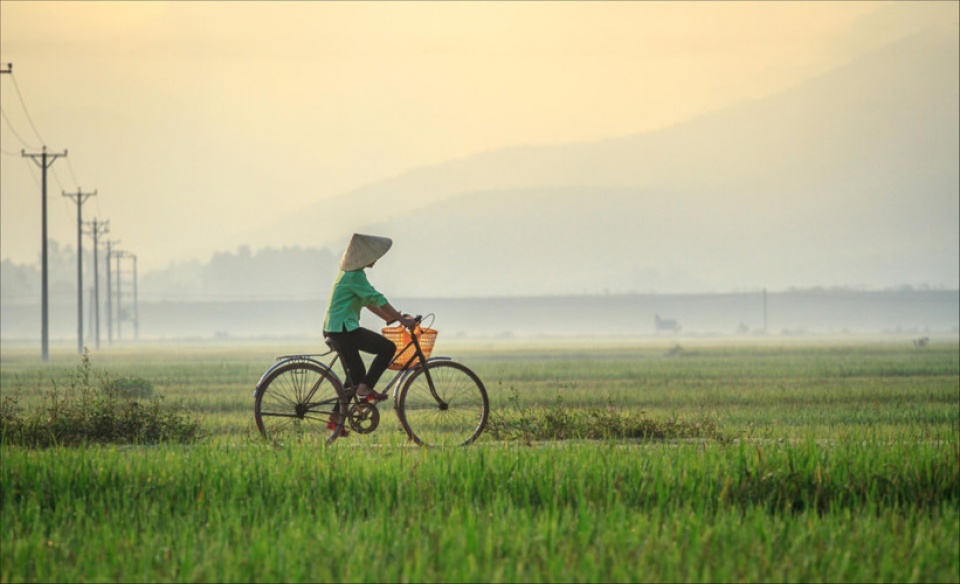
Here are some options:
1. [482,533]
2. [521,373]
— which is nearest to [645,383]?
[521,373]

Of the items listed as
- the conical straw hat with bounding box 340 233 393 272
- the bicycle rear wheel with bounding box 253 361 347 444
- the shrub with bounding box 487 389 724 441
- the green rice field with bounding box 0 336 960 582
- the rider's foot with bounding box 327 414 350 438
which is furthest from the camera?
the shrub with bounding box 487 389 724 441

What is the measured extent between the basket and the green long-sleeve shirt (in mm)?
315

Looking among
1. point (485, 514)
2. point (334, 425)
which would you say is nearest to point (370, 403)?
point (334, 425)

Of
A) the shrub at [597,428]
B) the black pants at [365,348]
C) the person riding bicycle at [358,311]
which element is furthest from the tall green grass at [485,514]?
the shrub at [597,428]

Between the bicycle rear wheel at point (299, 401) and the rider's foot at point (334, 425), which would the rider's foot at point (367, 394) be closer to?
the bicycle rear wheel at point (299, 401)

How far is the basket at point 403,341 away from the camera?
1320 centimetres

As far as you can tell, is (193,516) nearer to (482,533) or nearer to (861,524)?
(482,533)

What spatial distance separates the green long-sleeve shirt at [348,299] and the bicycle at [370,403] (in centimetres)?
23

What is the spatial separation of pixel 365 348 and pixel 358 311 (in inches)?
14.7

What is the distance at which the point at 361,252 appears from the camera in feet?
42.9

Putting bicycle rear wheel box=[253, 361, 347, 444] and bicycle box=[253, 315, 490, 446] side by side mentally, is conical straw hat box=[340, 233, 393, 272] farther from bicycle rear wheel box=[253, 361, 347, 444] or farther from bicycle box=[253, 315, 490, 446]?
bicycle rear wheel box=[253, 361, 347, 444]

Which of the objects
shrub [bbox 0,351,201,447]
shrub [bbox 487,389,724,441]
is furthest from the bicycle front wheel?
shrub [bbox 0,351,201,447]

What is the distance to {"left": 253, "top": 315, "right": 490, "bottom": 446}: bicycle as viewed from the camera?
13.2m

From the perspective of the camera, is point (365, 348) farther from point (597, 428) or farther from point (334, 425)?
point (597, 428)
